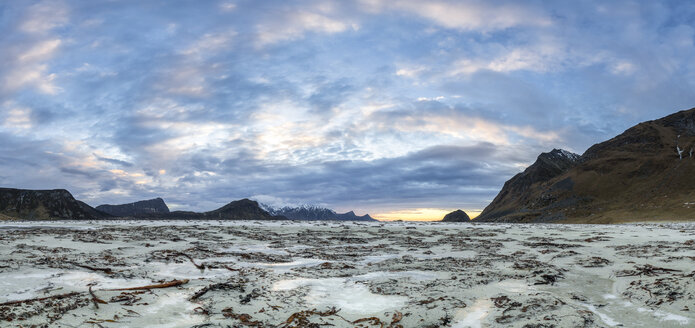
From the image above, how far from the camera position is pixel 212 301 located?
611 cm

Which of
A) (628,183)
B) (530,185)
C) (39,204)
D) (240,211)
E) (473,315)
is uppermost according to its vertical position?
(530,185)

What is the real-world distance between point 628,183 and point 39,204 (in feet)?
500

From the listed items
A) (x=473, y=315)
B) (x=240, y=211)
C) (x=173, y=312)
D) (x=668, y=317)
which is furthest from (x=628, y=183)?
(x=240, y=211)

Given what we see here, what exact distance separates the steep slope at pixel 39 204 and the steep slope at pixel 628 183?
4681 inches

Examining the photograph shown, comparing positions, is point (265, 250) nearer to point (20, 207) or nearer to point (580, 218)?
point (580, 218)

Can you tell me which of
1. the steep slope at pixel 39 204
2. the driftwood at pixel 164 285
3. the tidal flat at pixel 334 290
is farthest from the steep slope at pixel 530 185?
the steep slope at pixel 39 204

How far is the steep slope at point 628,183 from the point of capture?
7619 centimetres

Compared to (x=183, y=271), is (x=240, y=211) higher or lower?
higher

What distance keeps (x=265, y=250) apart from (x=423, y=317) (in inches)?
318

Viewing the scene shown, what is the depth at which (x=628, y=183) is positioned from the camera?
97062 millimetres

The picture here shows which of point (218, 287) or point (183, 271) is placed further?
point (183, 271)

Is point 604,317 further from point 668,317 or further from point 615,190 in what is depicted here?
point 615,190

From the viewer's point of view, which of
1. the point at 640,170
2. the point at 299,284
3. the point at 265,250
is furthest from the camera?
the point at 640,170

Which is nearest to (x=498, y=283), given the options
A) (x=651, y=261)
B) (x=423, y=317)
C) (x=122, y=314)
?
(x=423, y=317)
